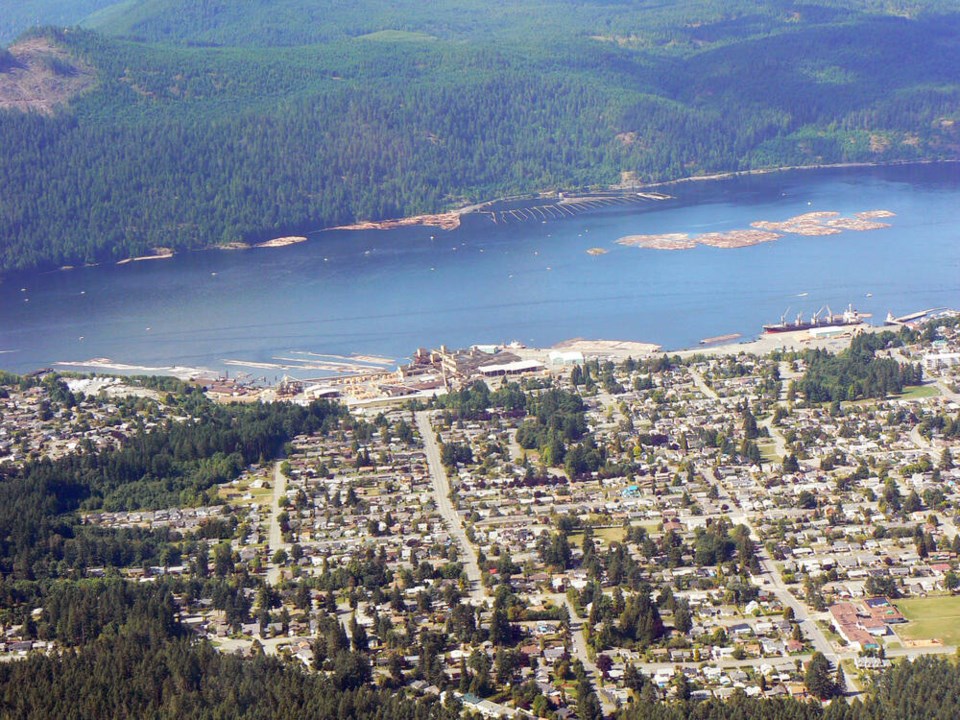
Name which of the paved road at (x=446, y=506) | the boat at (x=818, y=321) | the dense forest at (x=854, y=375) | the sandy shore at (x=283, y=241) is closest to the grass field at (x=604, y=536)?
the paved road at (x=446, y=506)

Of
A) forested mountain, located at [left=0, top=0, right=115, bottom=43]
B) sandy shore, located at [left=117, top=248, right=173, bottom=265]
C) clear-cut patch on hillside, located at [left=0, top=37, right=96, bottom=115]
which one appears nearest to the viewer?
sandy shore, located at [left=117, top=248, right=173, bottom=265]

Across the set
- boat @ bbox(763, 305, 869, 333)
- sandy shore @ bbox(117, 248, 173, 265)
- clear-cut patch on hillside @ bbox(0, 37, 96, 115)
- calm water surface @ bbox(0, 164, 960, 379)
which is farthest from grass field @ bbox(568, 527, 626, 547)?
clear-cut patch on hillside @ bbox(0, 37, 96, 115)

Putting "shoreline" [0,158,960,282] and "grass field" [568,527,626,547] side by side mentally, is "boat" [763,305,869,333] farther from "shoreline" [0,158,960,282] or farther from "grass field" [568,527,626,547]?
"shoreline" [0,158,960,282]

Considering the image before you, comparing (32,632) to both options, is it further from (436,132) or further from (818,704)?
(436,132)

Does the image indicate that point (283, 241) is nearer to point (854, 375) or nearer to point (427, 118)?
point (427, 118)

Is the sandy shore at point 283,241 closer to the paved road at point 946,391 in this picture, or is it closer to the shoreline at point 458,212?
the shoreline at point 458,212

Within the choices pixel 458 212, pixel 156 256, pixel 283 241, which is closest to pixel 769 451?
pixel 283 241
